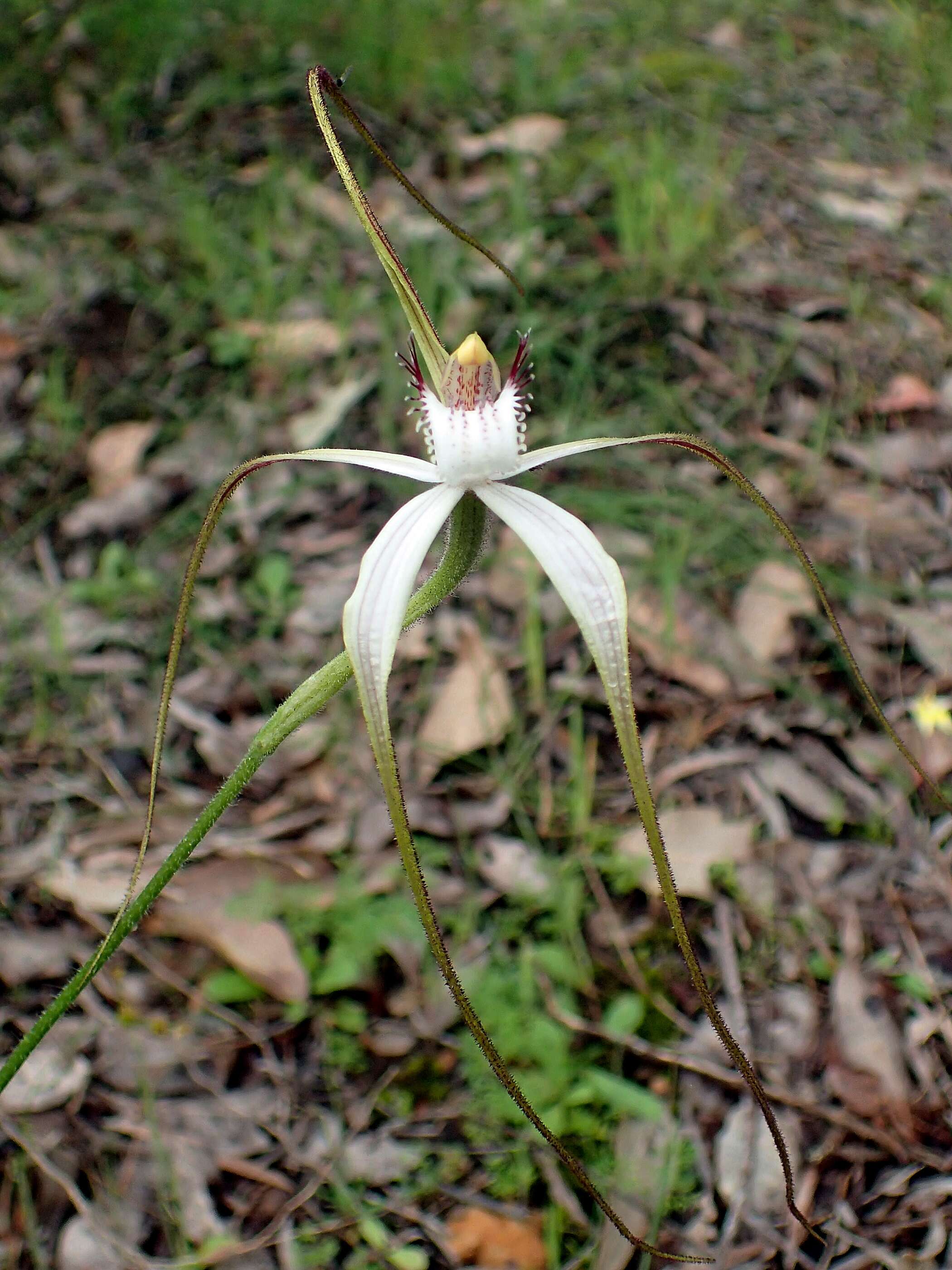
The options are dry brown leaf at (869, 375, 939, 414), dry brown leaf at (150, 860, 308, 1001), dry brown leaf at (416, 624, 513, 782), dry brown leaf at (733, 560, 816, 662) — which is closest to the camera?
dry brown leaf at (150, 860, 308, 1001)

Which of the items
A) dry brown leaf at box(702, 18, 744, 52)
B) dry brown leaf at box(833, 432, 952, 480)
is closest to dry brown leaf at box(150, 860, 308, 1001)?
dry brown leaf at box(833, 432, 952, 480)

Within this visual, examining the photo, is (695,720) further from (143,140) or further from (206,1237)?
(143,140)

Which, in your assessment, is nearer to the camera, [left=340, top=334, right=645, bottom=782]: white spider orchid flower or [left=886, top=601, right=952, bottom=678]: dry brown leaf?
[left=340, top=334, right=645, bottom=782]: white spider orchid flower

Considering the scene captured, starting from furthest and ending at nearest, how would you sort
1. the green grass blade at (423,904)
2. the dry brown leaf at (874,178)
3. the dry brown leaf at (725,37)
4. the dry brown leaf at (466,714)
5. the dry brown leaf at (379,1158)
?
1. the dry brown leaf at (725,37)
2. the dry brown leaf at (874,178)
3. the dry brown leaf at (466,714)
4. the dry brown leaf at (379,1158)
5. the green grass blade at (423,904)

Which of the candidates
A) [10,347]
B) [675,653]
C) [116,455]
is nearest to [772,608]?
[675,653]

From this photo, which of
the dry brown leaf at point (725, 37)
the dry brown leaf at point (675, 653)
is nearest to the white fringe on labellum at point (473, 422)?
the dry brown leaf at point (675, 653)

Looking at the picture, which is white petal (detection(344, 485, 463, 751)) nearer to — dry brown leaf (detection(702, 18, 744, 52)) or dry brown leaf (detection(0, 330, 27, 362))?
dry brown leaf (detection(0, 330, 27, 362))

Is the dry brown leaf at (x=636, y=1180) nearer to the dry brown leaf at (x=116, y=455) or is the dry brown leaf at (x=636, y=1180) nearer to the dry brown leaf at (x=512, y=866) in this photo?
the dry brown leaf at (x=512, y=866)
